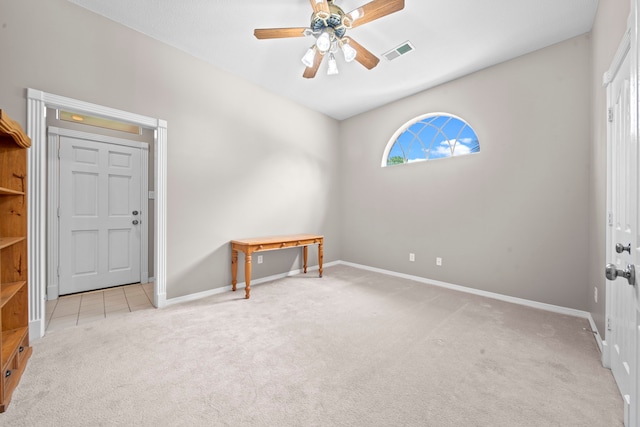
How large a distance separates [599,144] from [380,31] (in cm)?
214

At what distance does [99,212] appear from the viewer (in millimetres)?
3328

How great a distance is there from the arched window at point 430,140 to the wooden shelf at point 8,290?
4225mm

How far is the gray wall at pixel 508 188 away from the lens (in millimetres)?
2568

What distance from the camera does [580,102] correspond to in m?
2.52

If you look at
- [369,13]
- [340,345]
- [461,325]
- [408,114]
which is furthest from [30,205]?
[408,114]

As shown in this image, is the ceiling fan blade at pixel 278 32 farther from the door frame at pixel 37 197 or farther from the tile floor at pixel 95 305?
the tile floor at pixel 95 305

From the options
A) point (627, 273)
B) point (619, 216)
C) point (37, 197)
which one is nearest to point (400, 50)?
point (619, 216)

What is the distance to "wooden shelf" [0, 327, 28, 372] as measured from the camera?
4.58 ft

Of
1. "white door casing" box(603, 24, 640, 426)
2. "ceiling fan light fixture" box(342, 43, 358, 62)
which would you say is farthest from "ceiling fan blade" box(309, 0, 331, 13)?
"white door casing" box(603, 24, 640, 426)

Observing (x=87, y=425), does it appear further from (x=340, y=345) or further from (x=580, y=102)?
(x=580, y=102)

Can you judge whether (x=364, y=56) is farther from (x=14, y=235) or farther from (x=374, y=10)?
(x=14, y=235)

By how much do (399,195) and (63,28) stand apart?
4.14 meters

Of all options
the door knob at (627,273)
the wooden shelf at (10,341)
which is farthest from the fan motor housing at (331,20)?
the wooden shelf at (10,341)

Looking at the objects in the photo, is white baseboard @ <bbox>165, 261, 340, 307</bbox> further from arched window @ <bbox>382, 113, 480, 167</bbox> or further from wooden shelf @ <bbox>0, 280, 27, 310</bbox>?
arched window @ <bbox>382, 113, 480, 167</bbox>
